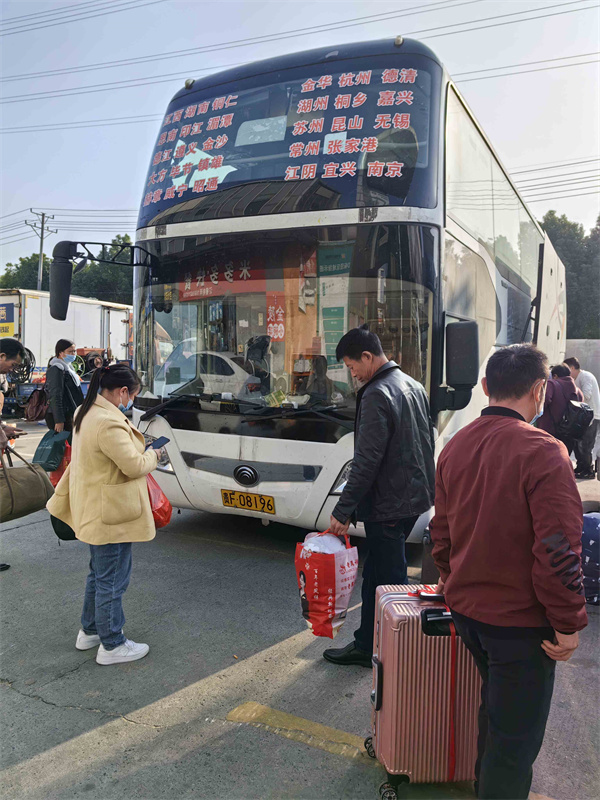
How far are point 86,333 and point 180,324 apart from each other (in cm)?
1556

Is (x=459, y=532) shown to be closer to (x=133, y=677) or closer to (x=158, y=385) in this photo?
(x=133, y=677)

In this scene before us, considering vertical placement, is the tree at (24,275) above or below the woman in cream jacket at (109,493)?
above

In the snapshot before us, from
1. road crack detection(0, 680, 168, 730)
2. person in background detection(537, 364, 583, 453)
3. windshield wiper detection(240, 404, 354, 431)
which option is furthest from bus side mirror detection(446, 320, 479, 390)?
person in background detection(537, 364, 583, 453)

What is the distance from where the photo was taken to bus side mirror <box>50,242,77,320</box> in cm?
532

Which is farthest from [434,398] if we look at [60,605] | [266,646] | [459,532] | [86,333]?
[86,333]

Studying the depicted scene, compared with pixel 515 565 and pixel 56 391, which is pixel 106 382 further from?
pixel 56 391

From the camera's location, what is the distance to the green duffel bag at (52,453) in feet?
18.2

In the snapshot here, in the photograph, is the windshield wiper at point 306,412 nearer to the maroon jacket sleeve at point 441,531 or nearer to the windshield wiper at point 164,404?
the windshield wiper at point 164,404

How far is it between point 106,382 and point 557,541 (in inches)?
102

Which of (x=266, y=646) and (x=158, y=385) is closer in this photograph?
(x=266, y=646)

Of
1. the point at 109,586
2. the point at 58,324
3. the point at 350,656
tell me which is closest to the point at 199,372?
Result: the point at 109,586

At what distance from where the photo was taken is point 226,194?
5.17m

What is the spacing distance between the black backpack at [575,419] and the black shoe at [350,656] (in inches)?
223

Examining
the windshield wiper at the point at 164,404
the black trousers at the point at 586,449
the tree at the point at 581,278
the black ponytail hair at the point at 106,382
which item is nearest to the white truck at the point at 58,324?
the windshield wiper at the point at 164,404
